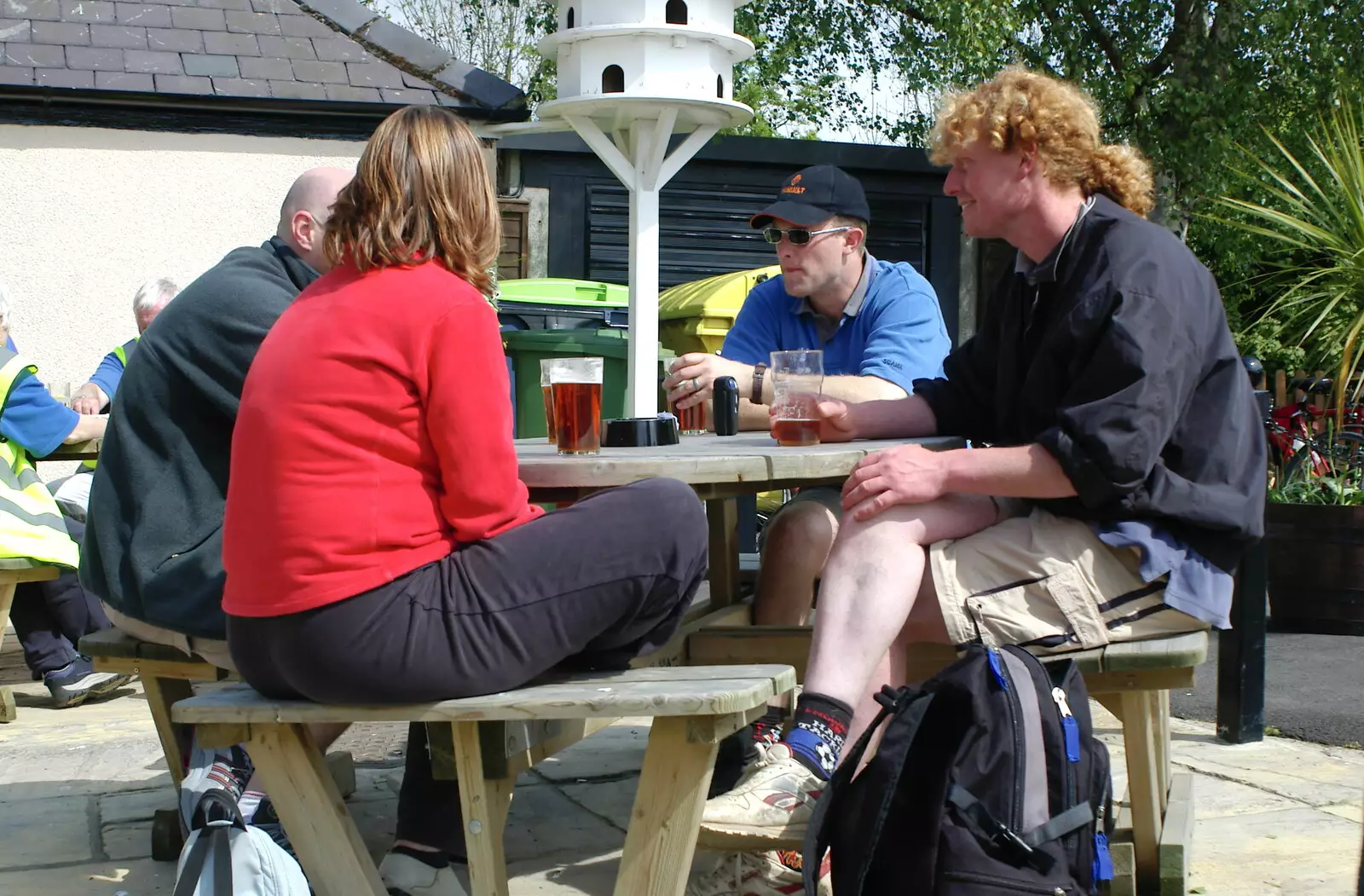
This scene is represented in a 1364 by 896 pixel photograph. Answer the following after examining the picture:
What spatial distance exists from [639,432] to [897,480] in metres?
0.67

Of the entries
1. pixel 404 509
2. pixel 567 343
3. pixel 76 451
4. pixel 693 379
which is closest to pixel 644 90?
pixel 567 343

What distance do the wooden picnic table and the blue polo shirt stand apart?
62 centimetres

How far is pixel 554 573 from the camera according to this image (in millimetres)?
2246

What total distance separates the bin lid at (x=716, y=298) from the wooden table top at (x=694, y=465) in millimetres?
5568

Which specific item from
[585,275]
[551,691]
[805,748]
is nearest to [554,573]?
[551,691]

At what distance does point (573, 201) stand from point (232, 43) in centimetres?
356

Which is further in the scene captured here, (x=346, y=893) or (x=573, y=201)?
(x=573, y=201)

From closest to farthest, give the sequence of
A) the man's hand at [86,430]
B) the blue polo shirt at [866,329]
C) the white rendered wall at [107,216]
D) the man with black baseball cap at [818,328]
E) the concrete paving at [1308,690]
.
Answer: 1. the man with black baseball cap at [818,328]
2. the blue polo shirt at [866,329]
3. the concrete paving at [1308,690]
4. the man's hand at [86,430]
5. the white rendered wall at [107,216]

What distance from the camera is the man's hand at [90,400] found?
5578mm

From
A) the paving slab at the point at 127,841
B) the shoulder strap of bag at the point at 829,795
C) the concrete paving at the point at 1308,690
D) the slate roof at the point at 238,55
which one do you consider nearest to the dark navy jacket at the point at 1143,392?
the shoulder strap of bag at the point at 829,795

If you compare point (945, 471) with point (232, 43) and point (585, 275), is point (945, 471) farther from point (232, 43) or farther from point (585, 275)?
point (585, 275)

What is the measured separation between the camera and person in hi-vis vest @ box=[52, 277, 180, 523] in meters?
5.23

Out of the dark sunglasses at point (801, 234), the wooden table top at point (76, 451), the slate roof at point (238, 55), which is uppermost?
the slate roof at point (238, 55)

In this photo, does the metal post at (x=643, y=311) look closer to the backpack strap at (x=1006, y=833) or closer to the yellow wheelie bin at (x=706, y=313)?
the yellow wheelie bin at (x=706, y=313)
